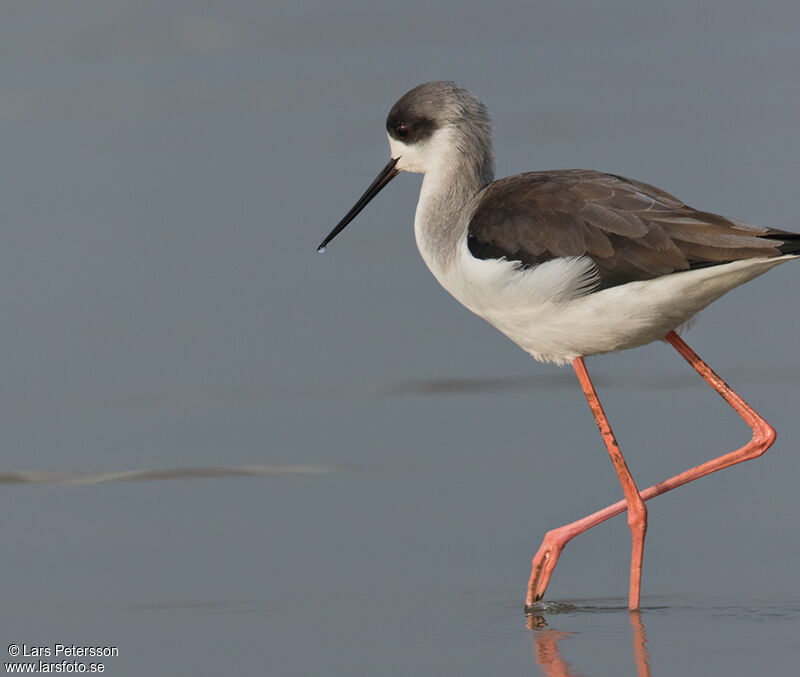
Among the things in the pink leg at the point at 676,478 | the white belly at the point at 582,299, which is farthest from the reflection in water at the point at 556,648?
the white belly at the point at 582,299

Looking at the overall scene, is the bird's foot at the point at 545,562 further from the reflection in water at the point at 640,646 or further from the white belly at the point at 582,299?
the white belly at the point at 582,299

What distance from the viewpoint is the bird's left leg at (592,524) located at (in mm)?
5859

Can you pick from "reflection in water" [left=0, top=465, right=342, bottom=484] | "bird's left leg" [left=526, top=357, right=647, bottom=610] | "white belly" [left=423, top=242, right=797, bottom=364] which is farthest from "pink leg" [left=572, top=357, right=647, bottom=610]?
"reflection in water" [left=0, top=465, right=342, bottom=484]

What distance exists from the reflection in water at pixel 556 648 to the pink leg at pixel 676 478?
32 cm

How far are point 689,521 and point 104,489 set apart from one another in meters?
2.49

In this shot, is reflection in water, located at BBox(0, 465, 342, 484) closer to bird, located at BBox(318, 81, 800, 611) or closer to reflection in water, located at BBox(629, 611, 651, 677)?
bird, located at BBox(318, 81, 800, 611)

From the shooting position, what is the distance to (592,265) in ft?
19.1

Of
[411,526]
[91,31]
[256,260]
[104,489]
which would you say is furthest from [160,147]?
[411,526]

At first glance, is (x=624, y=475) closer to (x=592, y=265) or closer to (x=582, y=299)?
(x=582, y=299)

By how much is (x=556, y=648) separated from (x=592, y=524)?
3.36ft

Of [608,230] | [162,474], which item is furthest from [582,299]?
[162,474]

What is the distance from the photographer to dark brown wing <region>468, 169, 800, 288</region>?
18.6 ft

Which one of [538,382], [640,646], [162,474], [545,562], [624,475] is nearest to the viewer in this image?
[640,646]

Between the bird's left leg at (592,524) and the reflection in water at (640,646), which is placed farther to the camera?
the bird's left leg at (592,524)
